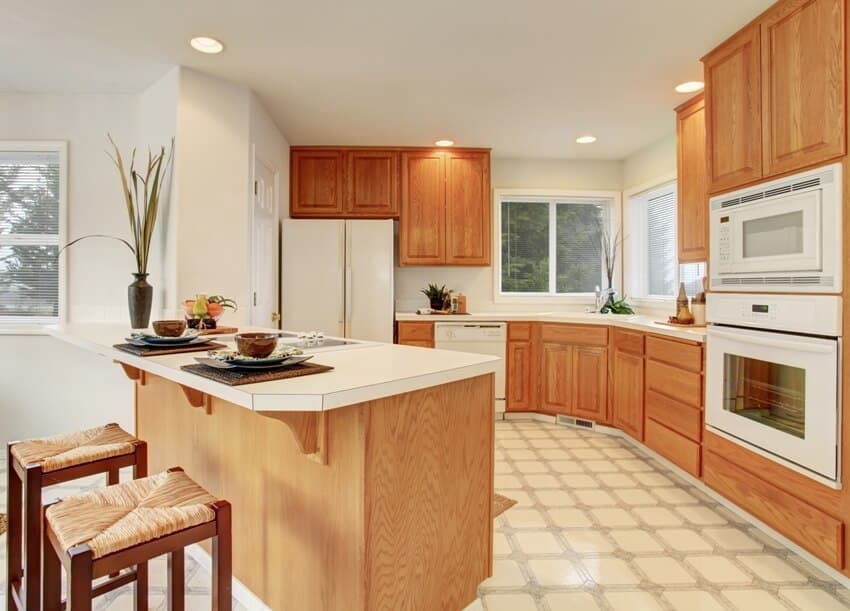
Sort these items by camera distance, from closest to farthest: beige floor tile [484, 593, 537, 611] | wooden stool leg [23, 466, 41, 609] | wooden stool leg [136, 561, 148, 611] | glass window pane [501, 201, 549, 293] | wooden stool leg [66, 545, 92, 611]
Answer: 1. wooden stool leg [66, 545, 92, 611]
2. wooden stool leg [23, 466, 41, 609]
3. wooden stool leg [136, 561, 148, 611]
4. beige floor tile [484, 593, 537, 611]
5. glass window pane [501, 201, 549, 293]

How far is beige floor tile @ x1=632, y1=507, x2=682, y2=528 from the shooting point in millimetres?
2310

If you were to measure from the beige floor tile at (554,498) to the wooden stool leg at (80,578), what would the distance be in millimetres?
2079

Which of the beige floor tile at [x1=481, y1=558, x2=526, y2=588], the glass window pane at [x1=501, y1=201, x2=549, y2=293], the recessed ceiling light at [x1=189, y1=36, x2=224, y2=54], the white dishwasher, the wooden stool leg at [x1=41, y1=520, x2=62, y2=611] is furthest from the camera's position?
the glass window pane at [x1=501, y1=201, x2=549, y2=293]

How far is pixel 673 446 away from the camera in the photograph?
2904 mm

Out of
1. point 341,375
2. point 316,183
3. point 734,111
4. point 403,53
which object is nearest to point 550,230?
point 316,183

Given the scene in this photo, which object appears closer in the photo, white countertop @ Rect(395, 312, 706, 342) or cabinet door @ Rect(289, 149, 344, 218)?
white countertop @ Rect(395, 312, 706, 342)

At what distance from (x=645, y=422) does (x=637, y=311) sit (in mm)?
1501

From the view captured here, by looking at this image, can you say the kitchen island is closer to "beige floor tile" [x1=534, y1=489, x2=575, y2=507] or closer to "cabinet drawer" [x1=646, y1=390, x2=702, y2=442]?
"beige floor tile" [x1=534, y1=489, x2=575, y2=507]

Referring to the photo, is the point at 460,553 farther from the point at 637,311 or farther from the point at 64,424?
the point at 637,311

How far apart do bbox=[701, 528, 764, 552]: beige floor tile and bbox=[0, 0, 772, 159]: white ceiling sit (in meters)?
2.45

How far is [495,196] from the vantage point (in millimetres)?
4754

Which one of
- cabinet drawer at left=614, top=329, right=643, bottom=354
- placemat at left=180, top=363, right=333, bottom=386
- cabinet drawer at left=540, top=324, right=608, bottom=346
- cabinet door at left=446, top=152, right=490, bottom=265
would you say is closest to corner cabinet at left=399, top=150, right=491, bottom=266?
cabinet door at left=446, top=152, right=490, bottom=265

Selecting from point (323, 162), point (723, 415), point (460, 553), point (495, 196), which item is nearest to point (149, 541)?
point (460, 553)

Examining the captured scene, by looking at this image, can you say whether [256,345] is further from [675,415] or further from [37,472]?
[675,415]
